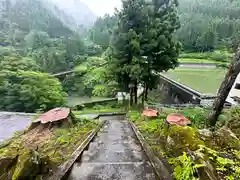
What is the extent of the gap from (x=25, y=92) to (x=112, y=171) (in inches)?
517

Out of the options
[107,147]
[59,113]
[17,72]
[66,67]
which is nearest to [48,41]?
[66,67]

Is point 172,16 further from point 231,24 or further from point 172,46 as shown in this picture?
point 231,24

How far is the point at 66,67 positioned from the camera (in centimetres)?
3603

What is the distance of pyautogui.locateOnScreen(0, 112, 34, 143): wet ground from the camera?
7.98m

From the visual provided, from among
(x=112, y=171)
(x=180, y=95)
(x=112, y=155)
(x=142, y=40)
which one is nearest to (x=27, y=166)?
(x=112, y=171)

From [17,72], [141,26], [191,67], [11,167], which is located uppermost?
[141,26]

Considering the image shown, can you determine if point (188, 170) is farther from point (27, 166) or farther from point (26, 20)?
point (26, 20)

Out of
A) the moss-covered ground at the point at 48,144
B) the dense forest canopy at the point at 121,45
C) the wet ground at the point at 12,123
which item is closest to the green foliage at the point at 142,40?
the dense forest canopy at the point at 121,45

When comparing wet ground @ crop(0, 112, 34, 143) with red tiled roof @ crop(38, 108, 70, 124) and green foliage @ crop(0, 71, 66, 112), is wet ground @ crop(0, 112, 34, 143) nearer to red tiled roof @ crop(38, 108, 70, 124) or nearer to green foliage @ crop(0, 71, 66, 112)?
red tiled roof @ crop(38, 108, 70, 124)

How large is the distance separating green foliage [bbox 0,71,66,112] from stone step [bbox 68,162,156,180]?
41.3 feet

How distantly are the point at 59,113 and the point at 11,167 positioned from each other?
469cm

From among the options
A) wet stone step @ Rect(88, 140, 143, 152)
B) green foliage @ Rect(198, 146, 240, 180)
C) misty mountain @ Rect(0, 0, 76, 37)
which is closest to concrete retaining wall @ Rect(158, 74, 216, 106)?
wet stone step @ Rect(88, 140, 143, 152)

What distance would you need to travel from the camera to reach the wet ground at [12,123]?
314 inches

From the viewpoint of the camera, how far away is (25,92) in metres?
14.7
